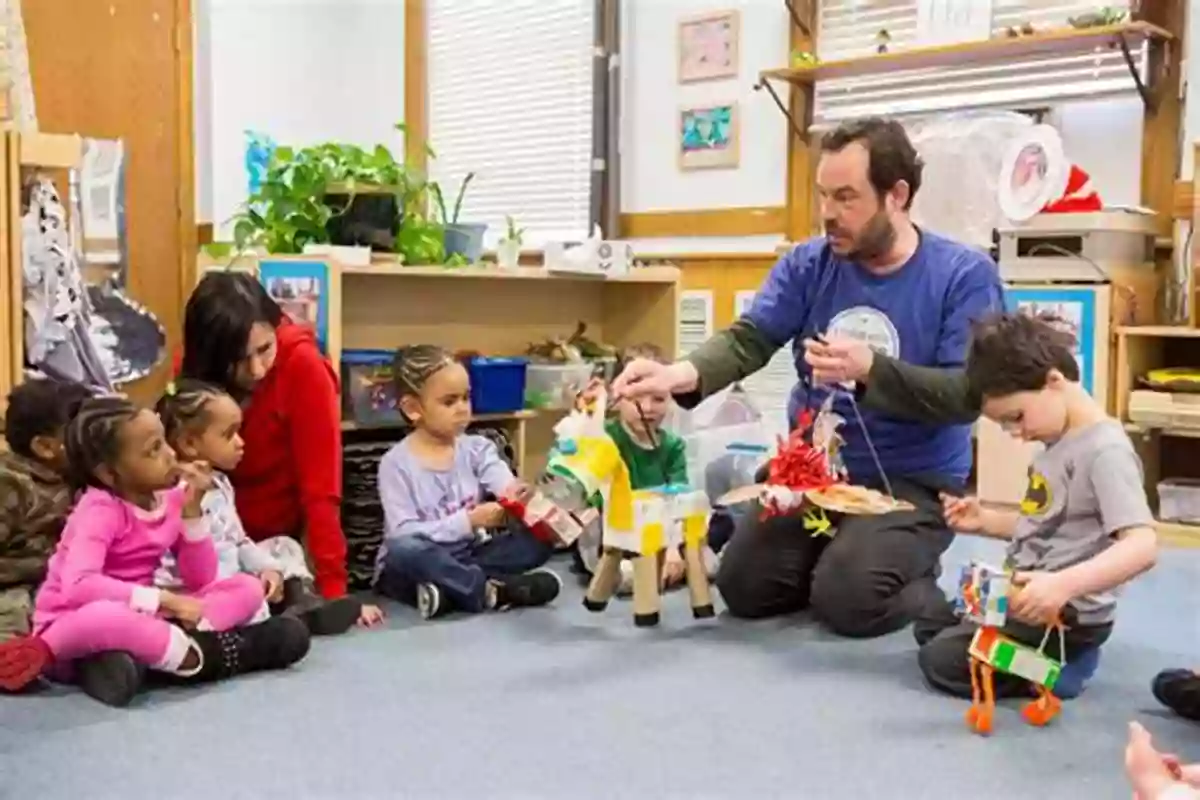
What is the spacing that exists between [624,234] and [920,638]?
112 inches

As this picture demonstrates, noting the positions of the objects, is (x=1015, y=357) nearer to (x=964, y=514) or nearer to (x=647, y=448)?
(x=964, y=514)

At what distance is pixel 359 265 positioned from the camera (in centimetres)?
269

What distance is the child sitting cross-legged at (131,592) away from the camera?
1930 millimetres

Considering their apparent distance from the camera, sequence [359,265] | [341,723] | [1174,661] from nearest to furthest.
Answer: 1. [341,723]
2. [1174,661]
3. [359,265]

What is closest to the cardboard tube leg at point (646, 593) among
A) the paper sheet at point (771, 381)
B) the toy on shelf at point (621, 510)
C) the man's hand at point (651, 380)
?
the toy on shelf at point (621, 510)

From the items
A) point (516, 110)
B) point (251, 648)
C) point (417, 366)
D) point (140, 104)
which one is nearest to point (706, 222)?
point (516, 110)

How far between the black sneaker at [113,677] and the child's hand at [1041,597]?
4.02ft

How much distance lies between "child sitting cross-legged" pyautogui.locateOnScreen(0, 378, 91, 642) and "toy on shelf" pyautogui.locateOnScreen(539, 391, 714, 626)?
83 centimetres

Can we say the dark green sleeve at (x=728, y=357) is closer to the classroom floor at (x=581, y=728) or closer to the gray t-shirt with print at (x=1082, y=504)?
the classroom floor at (x=581, y=728)

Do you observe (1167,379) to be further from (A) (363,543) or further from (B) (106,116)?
(B) (106,116)

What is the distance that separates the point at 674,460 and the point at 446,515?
0.46 m

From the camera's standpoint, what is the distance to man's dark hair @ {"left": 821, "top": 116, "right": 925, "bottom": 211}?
2326mm

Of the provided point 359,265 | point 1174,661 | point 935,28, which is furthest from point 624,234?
point 1174,661

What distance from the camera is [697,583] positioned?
7.97 ft
